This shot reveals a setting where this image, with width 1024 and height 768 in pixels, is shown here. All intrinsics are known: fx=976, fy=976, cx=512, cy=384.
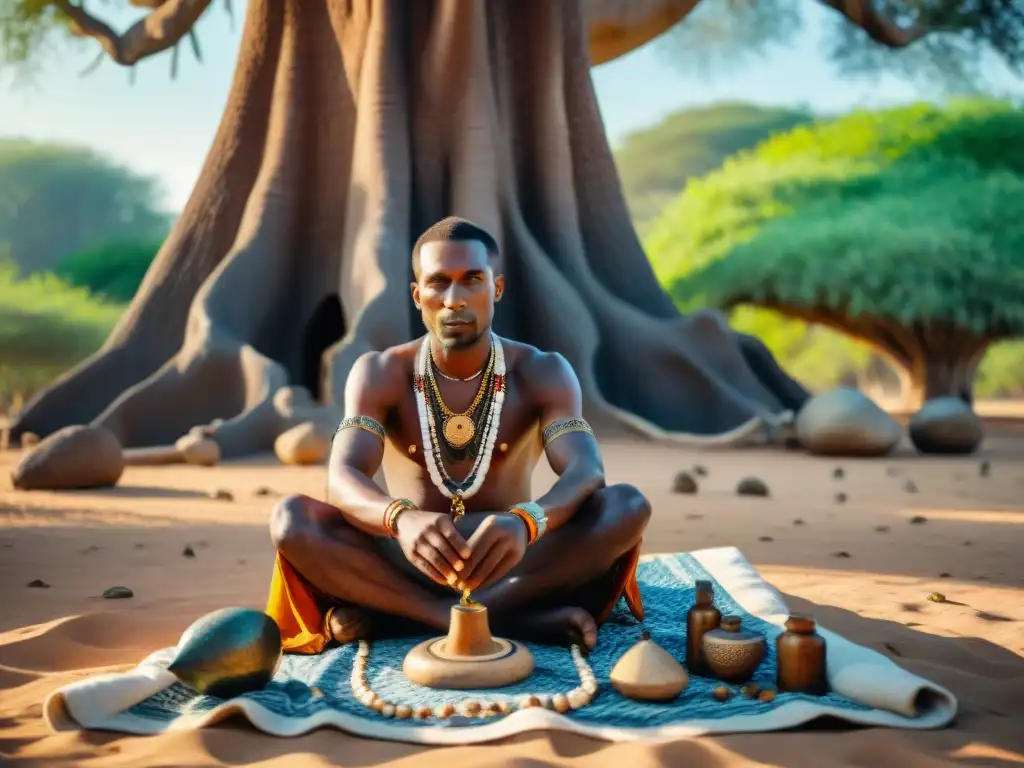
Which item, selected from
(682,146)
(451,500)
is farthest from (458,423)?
(682,146)

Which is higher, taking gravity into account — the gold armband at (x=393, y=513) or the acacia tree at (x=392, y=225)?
the acacia tree at (x=392, y=225)

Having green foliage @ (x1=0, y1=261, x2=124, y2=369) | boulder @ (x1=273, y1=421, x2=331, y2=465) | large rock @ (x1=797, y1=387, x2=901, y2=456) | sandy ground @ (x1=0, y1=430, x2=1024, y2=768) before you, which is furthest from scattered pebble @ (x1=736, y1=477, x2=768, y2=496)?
green foliage @ (x1=0, y1=261, x2=124, y2=369)

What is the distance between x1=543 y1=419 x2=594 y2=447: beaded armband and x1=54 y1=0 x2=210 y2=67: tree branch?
39.2 ft

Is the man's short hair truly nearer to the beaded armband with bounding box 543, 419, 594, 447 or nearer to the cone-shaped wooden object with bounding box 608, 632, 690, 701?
the beaded armband with bounding box 543, 419, 594, 447

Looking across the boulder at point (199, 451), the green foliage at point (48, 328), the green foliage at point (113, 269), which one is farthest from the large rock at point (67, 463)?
the green foliage at point (113, 269)

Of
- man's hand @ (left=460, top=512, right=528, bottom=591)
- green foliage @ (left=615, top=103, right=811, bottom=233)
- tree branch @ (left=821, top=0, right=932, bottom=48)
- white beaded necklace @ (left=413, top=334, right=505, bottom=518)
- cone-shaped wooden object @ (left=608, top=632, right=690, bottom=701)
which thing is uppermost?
green foliage @ (left=615, top=103, right=811, bottom=233)

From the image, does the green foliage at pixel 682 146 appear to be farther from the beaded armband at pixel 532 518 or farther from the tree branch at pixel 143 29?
the beaded armband at pixel 532 518

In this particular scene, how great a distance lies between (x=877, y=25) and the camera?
623 inches

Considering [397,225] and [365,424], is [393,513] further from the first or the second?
[397,225]

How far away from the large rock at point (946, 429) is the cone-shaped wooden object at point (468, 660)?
348 inches

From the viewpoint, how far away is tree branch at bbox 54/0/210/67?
13.2 metres

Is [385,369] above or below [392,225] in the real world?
below

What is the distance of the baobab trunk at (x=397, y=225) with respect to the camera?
10.9m

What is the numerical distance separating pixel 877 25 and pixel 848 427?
8857 mm
